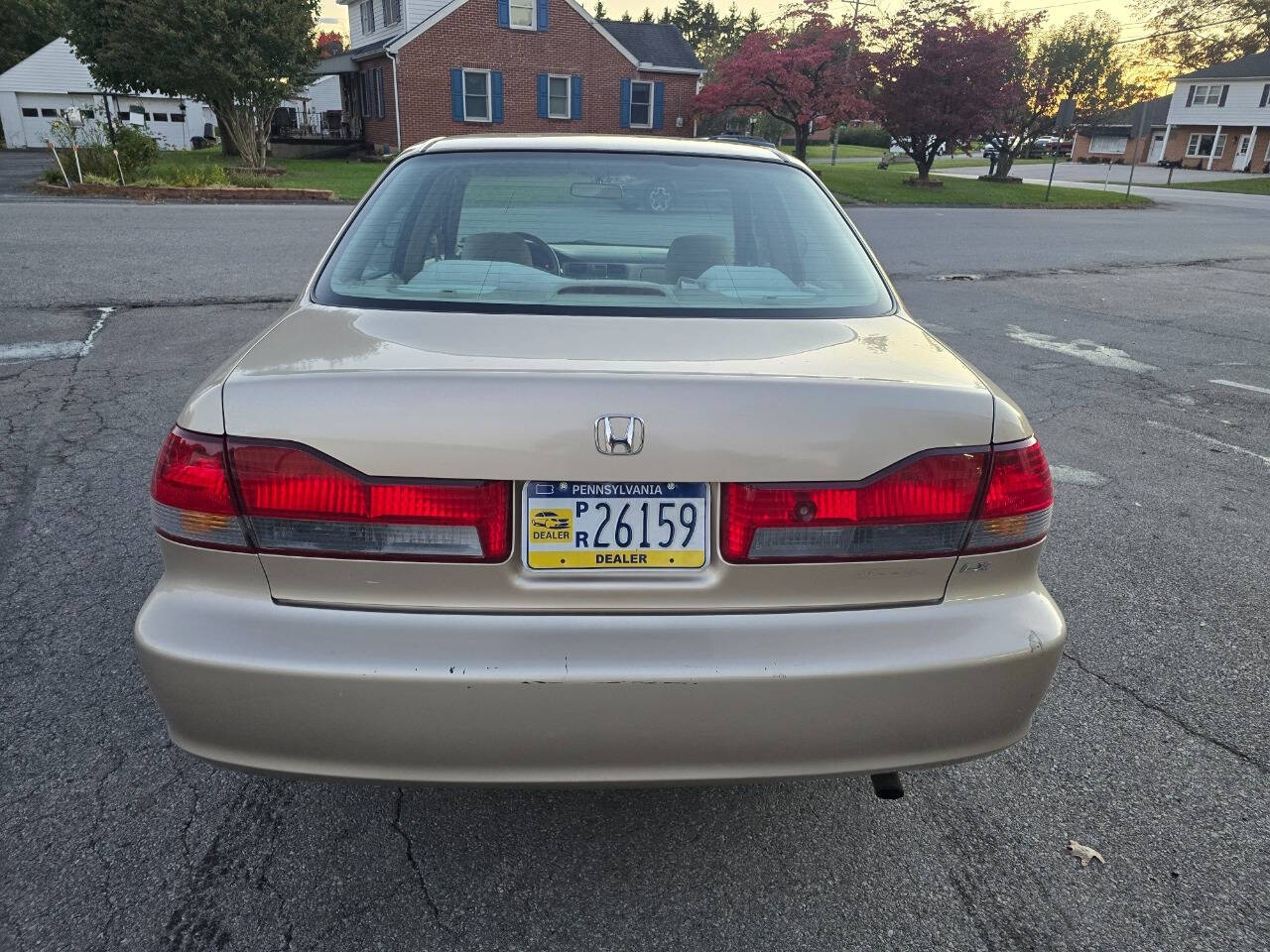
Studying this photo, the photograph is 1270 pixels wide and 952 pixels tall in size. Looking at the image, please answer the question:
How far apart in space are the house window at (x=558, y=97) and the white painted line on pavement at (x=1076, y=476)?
29.9 m

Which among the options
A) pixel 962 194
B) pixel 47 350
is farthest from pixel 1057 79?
pixel 47 350

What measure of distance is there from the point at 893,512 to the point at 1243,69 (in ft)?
224

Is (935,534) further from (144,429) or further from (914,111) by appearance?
(914,111)

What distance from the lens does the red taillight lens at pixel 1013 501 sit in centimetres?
183

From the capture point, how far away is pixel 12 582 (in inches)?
131

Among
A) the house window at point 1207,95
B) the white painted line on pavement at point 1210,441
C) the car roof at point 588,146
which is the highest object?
the house window at point 1207,95

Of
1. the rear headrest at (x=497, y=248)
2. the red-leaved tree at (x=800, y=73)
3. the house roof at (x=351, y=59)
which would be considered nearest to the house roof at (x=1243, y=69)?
the red-leaved tree at (x=800, y=73)

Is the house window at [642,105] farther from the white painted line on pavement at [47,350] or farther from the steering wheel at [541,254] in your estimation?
the steering wheel at [541,254]

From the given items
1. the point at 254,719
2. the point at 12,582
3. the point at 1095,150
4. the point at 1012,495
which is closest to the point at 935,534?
the point at 1012,495

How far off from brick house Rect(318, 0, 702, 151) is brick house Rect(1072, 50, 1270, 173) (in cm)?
3219

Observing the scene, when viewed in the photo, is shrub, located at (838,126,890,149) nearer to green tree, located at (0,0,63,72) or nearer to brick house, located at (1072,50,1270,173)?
brick house, located at (1072,50,1270,173)

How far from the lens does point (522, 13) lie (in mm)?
30359

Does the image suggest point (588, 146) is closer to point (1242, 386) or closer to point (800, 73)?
point (1242, 386)

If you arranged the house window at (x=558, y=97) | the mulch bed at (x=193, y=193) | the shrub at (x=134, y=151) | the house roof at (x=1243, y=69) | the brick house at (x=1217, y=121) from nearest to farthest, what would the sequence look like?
the mulch bed at (x=193, y=193)
the shrub at (x=134, y=151)
the house window at (x=558, y=97)
the house roof at (x=1243, y=69)
the brick house at (x=1217, y=121)
